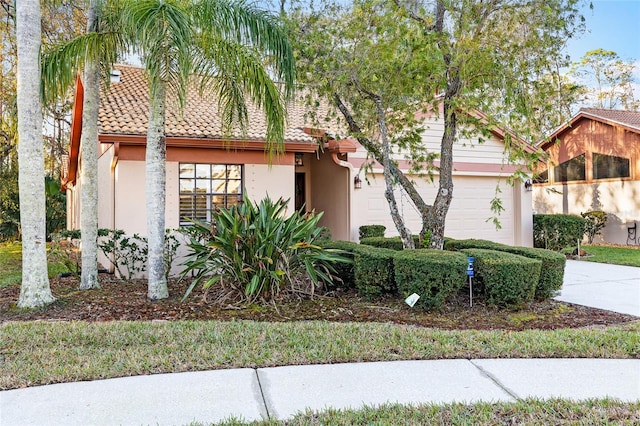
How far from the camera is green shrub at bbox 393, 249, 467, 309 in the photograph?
247 inches

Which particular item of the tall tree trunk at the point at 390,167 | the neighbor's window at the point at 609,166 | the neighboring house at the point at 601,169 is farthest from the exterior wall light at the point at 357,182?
the neighbor's window at the point at 609,166

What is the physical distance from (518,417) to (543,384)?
765 millimetres

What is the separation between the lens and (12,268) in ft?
38.1

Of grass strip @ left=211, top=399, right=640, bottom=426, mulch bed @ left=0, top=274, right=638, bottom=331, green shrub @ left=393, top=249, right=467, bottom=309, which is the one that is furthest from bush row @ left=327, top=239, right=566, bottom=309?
grass strip @ left=211, top=399, right=640, bottom=426

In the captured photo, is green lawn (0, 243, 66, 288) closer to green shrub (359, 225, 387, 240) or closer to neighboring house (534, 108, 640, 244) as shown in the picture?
green shrub (359, 225, 387, 240)

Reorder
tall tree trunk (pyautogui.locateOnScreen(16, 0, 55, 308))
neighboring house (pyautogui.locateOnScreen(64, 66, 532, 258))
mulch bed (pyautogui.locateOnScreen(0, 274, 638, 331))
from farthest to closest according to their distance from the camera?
neighboring house (pyautogui.locateOnScreen(64, 66, 532, 258))
tall tree trunk (pyautogui.locateOnScreen(16, 0, 55, 308))
mulch bed (pyautogui.locateOnScreen(0, 274, 638, 331))

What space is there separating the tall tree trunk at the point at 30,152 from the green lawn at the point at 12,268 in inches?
104

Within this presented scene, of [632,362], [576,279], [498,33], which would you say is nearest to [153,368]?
[632,362]

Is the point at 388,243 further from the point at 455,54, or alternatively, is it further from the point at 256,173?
the point at 455,54

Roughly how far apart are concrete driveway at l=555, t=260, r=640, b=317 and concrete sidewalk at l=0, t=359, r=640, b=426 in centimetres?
327

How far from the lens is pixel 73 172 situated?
59.6 feet

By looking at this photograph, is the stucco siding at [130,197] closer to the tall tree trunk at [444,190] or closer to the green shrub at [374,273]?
the green shrub at [374,273]

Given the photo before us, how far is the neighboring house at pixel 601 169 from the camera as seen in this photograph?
16406mm

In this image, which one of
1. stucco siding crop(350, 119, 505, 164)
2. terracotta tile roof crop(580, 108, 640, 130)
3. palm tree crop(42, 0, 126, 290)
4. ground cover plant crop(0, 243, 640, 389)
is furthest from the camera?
terracotta tile roof crop(580, 108, 640, 130)
